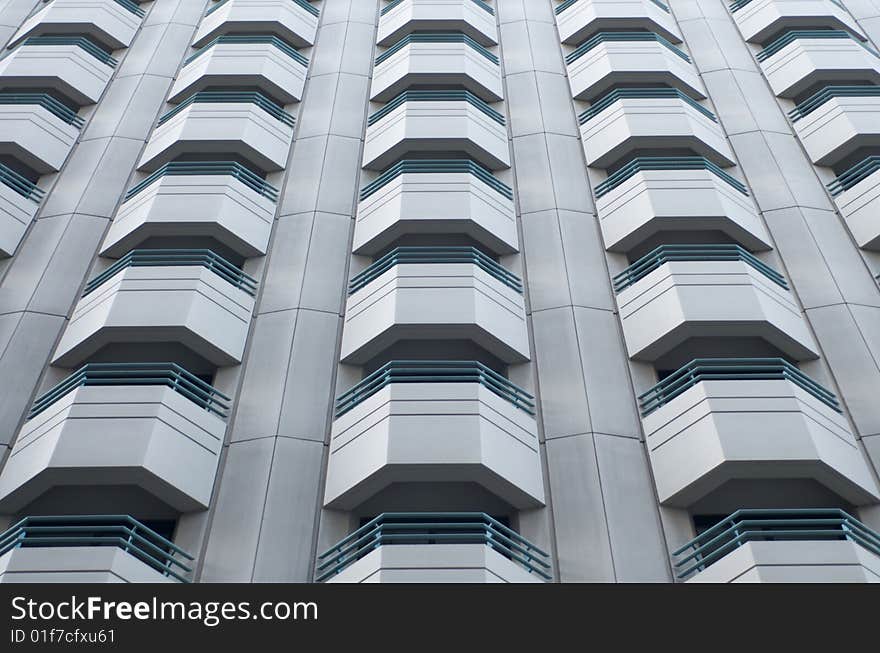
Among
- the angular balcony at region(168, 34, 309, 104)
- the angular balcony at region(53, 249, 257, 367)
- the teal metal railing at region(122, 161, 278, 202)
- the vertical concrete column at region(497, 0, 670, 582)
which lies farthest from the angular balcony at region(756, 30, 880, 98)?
the angular balcony at region(53, 249, 257, 367)

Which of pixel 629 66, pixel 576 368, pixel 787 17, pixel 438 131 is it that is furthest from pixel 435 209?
pixel 787 17

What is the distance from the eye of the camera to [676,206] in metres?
22.6

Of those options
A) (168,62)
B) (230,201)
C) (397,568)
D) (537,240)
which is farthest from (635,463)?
(168,62)

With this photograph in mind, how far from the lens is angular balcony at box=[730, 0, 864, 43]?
3044 cm

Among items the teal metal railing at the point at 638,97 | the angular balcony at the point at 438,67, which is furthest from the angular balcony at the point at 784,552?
the angular balcony at the point at 438,67

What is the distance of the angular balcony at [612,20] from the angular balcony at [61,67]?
1395cm

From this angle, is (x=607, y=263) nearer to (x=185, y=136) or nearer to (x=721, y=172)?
(x=721, y=172)

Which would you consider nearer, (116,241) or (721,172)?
(116,241)

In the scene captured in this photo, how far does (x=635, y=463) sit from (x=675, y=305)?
3650 mm

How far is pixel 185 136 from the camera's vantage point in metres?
25.5

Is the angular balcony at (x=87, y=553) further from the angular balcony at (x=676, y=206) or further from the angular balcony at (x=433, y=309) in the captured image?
the angular balcony at (x=676, y=206)

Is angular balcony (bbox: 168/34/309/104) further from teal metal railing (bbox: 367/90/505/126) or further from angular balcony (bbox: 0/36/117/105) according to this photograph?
teal metal railing (bbox: 367/90/505/126)

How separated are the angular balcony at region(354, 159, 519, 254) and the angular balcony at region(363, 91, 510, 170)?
111cm

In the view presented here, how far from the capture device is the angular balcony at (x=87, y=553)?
15.3m
